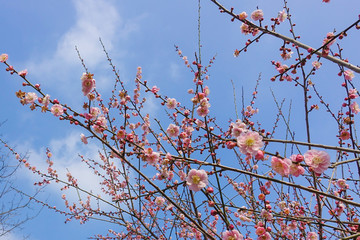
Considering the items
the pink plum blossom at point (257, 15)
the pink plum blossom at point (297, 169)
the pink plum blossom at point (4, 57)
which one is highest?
the pink plum blossom at point (257, 15)

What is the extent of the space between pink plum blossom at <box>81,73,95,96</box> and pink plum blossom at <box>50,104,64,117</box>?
0.88ft

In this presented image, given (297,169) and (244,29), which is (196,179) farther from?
(244,29)

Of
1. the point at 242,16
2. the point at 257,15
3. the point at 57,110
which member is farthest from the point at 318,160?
the point at 57,110

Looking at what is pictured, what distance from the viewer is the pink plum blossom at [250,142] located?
1.76 m

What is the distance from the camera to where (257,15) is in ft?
10.0

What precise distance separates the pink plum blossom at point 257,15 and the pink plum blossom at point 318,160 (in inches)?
78.7

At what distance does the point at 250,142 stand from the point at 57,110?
1.74 m

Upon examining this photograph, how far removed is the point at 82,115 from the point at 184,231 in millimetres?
4541

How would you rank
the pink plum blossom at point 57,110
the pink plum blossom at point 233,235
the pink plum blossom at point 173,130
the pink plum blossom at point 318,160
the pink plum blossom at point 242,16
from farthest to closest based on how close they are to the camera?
the pink plum blossom at point 173,130 < the pink plum blossom at point 242,16 < the pink plum blossom at point 57,110 < the pink plum blossom at point 233,235 < the pink plum blossom at point 318,160

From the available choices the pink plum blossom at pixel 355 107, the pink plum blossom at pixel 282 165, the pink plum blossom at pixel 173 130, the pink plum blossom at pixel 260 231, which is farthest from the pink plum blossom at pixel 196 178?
the pink plum blossom at pixel 355 107

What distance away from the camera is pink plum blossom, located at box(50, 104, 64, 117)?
232 centimetres


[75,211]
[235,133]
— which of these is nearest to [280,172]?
[235,133]

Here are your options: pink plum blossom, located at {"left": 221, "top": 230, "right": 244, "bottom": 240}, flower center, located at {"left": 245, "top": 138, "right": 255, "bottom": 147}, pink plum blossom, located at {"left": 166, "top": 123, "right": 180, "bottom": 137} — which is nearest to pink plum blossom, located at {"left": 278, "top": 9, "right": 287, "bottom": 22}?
pink plum blossom, located at {"left": 166, "top": 123, "right": 180, "bottom": 137}

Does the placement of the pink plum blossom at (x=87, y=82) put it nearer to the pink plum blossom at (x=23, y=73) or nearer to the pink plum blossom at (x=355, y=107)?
the pink plum blossom at (x=23, y=73)
